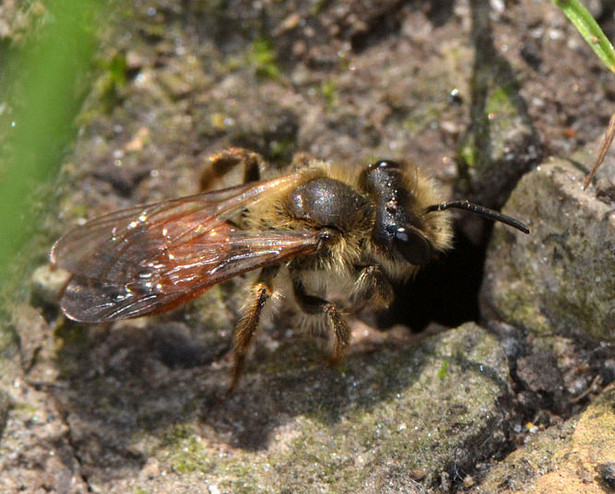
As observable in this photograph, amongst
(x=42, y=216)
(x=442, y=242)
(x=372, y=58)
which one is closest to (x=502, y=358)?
(x=442, y=242)

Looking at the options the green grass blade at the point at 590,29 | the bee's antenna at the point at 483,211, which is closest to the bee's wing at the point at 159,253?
the bee's antenna at the point at 483,211

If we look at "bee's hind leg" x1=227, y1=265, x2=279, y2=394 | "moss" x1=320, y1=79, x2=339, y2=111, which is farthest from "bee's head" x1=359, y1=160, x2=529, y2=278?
"moss" x1=320, y1=79, x2=339, y2=111

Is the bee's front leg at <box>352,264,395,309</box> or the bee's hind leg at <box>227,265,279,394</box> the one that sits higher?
the bee's front leg at <box>352,264,395,309</box>

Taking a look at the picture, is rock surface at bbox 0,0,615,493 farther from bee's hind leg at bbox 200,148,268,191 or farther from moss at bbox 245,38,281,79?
bee's hind leg at bbox 200,148,268,191

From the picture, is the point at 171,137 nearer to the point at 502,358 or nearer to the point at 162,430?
the point at 162,430

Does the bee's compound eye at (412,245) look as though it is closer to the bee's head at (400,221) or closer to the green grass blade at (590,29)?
the bee's head at (400,221)
